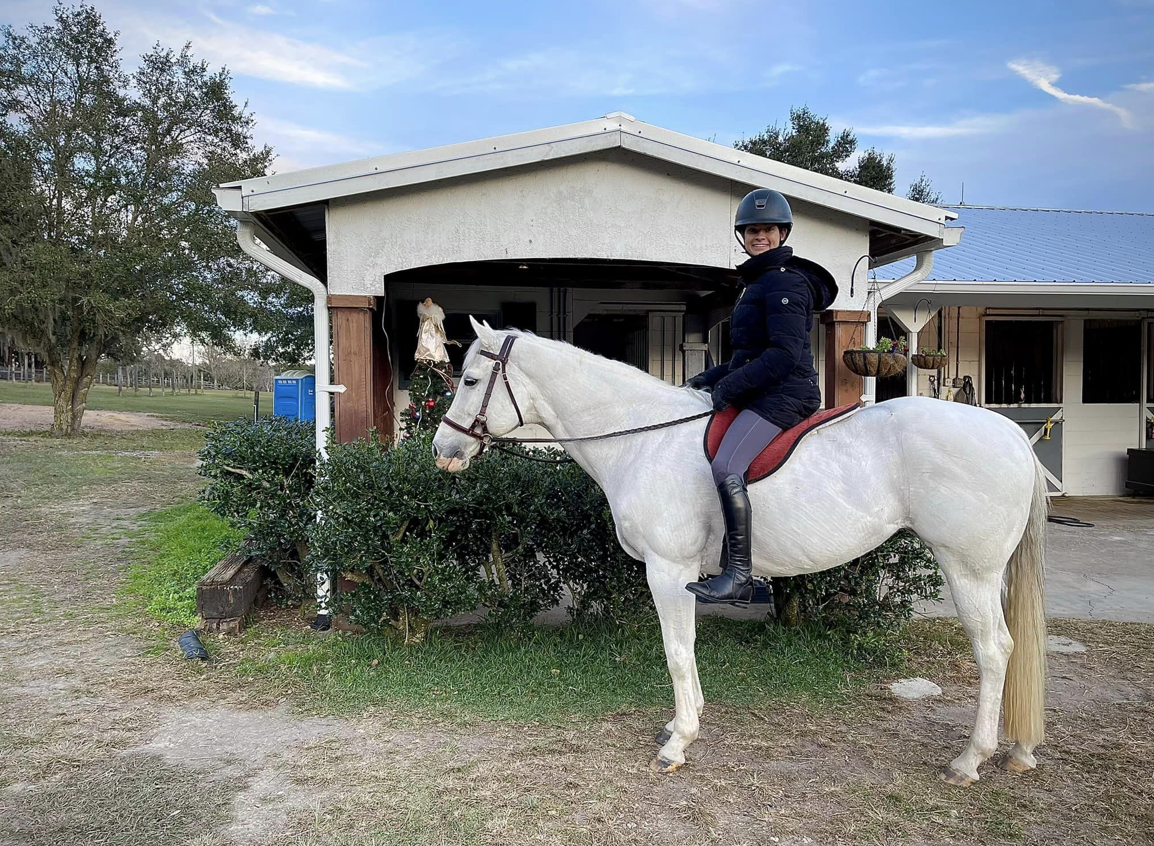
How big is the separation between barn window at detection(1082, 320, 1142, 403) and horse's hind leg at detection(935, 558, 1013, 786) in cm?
947

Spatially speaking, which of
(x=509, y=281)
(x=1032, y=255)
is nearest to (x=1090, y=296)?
(x=1032, y=255)

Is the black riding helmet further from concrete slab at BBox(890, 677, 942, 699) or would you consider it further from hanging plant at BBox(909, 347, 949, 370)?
hanging plant at BBox(909, 347, 949, 370)

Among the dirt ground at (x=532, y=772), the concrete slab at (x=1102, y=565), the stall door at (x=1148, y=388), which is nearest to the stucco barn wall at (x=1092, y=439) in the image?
the stall door at (x=1148, y=388)

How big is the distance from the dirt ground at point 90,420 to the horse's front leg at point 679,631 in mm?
22581

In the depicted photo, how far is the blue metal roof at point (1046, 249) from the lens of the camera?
9477 millimetres

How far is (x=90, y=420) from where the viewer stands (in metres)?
24.9

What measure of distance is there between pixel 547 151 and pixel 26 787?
14.5 feet

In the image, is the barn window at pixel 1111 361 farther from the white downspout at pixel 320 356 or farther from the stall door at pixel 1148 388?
the white downspout at pixel 320 356

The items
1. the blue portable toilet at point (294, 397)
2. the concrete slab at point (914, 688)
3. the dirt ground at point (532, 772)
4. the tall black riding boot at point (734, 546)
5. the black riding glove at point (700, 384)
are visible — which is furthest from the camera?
the blue portable toilet at point (294, 397)

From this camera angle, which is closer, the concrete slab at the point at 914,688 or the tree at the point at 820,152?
the concrete slab at the point at 914,688

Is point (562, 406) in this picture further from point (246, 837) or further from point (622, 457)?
point (246, 837)

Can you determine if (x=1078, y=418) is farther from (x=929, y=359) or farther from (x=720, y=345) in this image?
(x=720, y=345)

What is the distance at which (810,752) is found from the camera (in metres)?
3.58

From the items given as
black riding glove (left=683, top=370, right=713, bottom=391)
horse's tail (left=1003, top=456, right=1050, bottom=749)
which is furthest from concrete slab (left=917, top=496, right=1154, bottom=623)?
black riding glove (left=683, top=370, right=713, bottom=391)
